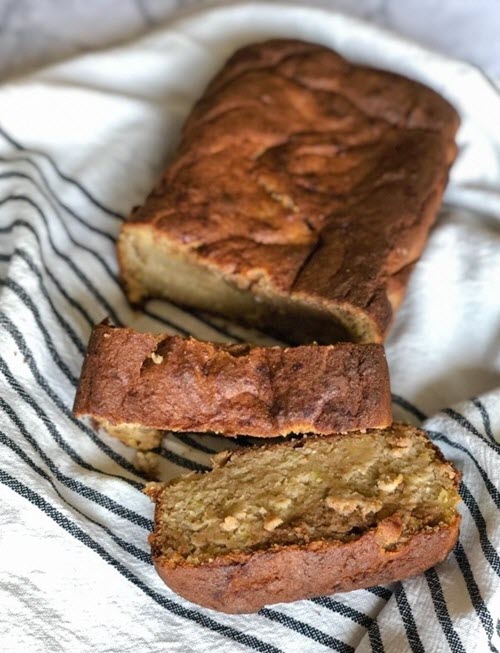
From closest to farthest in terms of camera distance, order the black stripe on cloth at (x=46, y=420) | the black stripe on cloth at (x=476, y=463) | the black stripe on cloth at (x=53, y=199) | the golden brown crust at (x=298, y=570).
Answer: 1. the golden brown crust at (x=298, y=570)
2. the black stripe on cloth at (x=476, y=463)
3. the black stripe on cloth at (x=46, y=420)
4. the black stripe on cloth at (x=53, y=199)

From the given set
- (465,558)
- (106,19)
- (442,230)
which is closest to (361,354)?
(465,558)

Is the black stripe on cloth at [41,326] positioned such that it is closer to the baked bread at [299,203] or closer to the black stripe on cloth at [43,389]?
the black stripe on cloth at [43,389]

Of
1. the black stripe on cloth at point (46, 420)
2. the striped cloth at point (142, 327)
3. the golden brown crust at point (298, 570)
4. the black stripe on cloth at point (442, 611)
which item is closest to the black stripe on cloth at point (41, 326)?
the striped cloth at point (142, 327)

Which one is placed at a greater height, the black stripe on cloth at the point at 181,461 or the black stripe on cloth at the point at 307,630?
the black stripe on cloth at the point at 181,461

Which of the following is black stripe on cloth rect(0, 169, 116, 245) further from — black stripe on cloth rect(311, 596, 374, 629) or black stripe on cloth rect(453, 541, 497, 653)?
black stripe on cloth rect(453, 541, 497, 653)

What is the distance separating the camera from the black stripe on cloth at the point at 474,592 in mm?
2357

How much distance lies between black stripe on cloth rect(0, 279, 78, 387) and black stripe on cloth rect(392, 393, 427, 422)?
106 cm

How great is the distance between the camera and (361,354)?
256 centimetres

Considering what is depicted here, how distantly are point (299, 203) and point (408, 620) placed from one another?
1422 mm

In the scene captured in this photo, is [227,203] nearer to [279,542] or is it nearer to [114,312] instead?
[114,312]

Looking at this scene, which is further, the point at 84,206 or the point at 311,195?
the point at 84,206

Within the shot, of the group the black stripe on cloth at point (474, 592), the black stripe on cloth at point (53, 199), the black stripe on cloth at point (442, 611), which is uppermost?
the black stripe on cloth at point (53, 199)

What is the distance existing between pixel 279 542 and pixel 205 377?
497 millimetres

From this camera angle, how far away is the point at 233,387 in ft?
8.19
